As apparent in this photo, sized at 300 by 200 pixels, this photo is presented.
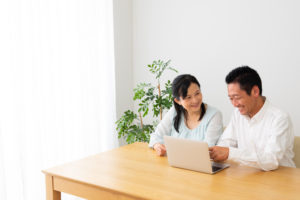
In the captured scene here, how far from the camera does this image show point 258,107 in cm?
200

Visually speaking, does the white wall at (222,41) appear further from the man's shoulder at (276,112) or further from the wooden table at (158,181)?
the wooden table at (158,181)

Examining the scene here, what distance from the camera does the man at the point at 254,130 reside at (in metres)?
1.81

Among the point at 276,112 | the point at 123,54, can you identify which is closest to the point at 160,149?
the point at 276,112

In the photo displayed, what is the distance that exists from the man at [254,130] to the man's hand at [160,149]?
0.37m

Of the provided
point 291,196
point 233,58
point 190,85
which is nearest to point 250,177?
point 291,196

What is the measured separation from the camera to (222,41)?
3.33m

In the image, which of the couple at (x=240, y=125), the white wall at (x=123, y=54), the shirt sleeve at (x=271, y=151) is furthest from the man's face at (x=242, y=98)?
the white wall at (x=123, y=54)

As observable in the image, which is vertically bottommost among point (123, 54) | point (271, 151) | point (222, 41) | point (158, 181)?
point (158, 181)

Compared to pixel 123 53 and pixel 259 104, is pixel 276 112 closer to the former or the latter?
pixel 259 104

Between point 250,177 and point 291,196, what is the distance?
0.87ft

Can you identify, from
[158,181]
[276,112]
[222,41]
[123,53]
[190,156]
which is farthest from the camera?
[123,53]

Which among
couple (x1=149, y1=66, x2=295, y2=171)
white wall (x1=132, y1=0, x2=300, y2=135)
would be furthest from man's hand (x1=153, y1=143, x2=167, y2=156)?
white wall (x1=132, y1=0, x2=300, y2=135)

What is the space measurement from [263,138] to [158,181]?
709 millimetres

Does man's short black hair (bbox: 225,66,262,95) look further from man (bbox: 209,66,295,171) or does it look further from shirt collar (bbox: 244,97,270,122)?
shirt collar (bbox: 244,97,270,122)
